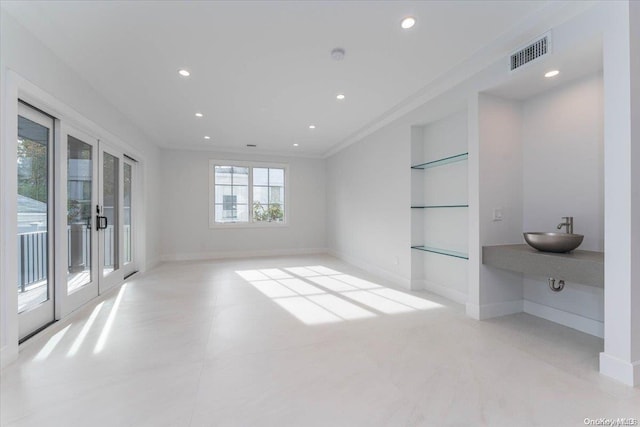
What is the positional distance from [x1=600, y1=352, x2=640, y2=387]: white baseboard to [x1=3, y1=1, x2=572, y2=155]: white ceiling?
8.48 feet

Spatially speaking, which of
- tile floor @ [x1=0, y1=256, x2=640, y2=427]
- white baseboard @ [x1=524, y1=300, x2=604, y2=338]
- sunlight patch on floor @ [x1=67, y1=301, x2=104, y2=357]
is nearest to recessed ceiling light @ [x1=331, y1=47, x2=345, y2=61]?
tile floor @ [x1=0, y1=256, x2=640, y2=427]

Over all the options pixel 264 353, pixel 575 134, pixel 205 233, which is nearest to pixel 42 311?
pixel 264 353

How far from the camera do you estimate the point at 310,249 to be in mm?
7641

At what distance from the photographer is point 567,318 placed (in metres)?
2.76

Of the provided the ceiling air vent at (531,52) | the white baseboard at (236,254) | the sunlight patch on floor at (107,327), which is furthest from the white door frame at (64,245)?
the ceiling air vent at (531,52)

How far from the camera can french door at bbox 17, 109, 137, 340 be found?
2.57 m

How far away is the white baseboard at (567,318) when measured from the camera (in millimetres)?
2545

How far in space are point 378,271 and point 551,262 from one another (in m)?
2.91

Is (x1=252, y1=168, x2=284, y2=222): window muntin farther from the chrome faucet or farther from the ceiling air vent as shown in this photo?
the chrome faucet

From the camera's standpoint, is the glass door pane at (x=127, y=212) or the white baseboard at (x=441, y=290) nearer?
the white baseboard at (x=441, y=290)

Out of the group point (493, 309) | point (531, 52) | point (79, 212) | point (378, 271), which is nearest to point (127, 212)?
point (79, 212)

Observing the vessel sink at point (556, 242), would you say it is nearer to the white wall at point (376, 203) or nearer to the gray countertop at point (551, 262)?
the gray countertop at point (551, 262)

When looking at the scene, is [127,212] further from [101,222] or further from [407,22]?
[407,22]

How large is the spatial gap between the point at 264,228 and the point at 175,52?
16.3 ft
